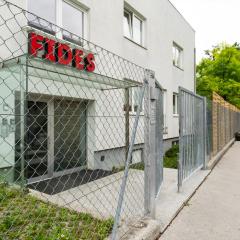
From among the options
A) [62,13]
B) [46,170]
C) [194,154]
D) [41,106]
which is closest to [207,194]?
[194,154]

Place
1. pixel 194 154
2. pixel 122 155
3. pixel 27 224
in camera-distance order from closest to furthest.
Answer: pixel 27 224
pixel 194 154
pixel 122 155

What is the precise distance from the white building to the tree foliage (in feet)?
50.1

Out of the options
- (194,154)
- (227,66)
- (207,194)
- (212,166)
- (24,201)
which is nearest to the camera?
(24,201)

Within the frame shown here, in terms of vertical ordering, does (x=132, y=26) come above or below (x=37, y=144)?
above

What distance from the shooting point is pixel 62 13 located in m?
7.98

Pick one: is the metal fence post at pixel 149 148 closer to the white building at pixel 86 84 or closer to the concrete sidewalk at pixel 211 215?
the concrete sidewalk at pixel 211 215

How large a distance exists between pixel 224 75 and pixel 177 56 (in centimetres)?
1512

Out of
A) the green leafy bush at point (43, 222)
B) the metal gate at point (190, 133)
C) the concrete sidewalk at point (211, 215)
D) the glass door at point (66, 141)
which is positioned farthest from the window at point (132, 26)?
the green leafy bush at point (43, 222)

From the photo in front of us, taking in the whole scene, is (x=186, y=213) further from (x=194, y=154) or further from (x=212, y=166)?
(x=212, y=166)

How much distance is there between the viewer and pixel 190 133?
6629 millimetres

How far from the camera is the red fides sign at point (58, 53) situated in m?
6.39

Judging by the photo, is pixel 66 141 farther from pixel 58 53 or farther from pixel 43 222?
pixel 43 222

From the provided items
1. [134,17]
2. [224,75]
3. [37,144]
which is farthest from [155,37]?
[224,75]

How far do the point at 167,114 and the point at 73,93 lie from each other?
7.67m
